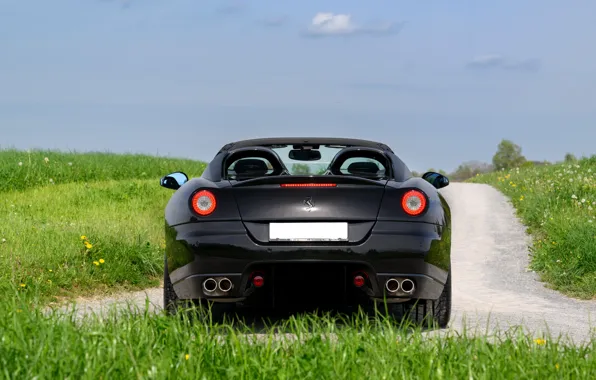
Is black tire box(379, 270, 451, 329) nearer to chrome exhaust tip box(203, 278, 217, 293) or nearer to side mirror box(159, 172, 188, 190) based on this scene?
chrome exhaust tip box(203, 278, 217, 293)

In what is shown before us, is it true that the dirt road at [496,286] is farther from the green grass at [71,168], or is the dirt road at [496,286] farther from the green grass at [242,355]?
the green grass at [71,168]

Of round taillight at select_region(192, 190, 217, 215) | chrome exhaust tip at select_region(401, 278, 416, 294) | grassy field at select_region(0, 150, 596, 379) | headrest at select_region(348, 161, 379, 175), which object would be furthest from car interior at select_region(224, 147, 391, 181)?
grassy field at select_region(0, 150, 596, 379)

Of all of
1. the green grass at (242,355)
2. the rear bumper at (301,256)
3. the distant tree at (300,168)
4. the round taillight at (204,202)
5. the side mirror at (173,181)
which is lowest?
the green grass at (242,355)

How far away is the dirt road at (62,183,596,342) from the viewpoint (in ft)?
24.7

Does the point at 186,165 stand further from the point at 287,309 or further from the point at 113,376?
the point at 113,376

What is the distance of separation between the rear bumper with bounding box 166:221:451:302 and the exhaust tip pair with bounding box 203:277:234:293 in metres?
0.03

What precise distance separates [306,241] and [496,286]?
513 centimetres

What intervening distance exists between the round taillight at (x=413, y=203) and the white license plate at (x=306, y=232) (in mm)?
493

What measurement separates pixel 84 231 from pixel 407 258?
545 centimetres

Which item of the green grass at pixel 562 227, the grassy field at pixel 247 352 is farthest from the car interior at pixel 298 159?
the green grass at pixel 562 227

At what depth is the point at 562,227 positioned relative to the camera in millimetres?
11820

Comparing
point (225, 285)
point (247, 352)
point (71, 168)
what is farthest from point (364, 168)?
point (71, 168)

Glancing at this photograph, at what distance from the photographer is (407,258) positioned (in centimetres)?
618

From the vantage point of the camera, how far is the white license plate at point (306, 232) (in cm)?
609
